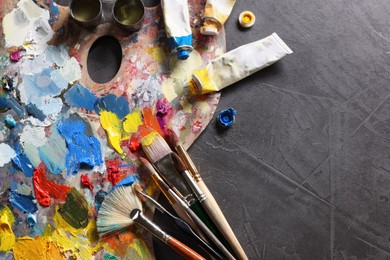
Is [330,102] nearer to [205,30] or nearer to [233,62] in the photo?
[233,62]

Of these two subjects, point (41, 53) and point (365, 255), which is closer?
point (365, 255)

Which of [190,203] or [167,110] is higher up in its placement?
[167,110]

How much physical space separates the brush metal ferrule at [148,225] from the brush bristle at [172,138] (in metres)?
0.24

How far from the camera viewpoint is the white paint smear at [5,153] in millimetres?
1530

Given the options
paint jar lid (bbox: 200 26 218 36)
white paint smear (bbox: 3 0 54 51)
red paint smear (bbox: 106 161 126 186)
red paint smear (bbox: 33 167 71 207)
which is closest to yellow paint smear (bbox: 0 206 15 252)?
red paint smear (bbox: 33 167 71 207)

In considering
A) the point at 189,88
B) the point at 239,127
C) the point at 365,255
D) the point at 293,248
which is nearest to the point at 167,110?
the point at 189,88

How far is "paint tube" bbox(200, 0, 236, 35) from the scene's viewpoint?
5.23 ft

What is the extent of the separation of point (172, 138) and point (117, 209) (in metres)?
0.28

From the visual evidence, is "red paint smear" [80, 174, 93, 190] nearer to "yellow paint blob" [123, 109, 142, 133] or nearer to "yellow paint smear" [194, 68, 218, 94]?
"yellow paint blob" [123, 109, 142, 133]

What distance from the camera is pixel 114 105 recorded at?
1563mm

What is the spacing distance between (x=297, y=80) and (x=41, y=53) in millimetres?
883

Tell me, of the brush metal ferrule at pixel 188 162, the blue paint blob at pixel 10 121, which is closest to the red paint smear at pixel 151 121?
the brush metal ferrule at pixel 188 162

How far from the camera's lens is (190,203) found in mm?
1447

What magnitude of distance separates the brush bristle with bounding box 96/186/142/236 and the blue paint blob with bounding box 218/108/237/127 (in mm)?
367
